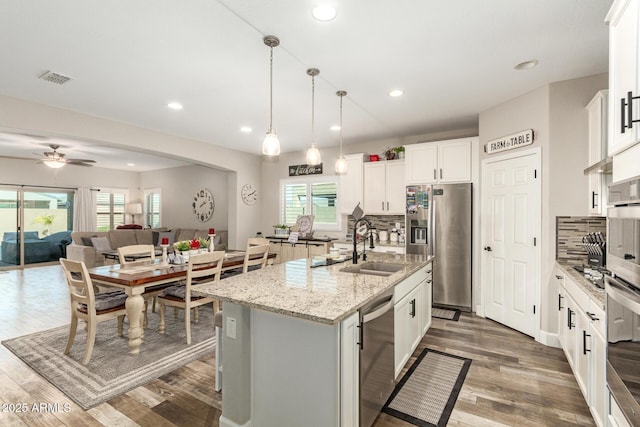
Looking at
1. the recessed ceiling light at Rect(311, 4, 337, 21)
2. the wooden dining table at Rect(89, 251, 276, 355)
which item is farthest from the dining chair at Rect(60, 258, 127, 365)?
the recessed ceiling light at Rect(311, 4, 337, 21)

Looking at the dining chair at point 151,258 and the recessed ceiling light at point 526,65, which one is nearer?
the recessed ceiling light at point 526,65

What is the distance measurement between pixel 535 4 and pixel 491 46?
51cm

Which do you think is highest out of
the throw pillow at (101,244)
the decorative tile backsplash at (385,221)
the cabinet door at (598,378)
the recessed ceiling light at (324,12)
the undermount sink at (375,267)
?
the recessed ceiling light at (324,12)

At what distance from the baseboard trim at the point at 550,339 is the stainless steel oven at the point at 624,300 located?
6.26 ft

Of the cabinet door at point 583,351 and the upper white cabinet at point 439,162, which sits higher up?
the upper white cabinet at point 439,162

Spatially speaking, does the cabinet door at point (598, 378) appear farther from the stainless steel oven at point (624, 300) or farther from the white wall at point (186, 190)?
the white wall at point (186, 190)

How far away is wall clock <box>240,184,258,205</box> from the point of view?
672cm

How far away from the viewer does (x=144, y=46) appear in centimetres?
251

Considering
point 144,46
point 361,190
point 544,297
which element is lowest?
point 544,297

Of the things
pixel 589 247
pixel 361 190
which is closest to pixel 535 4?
pixel 589 247

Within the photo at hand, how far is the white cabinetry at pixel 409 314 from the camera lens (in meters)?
2.37

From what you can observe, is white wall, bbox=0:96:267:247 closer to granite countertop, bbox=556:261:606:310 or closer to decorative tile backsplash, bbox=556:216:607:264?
decorative tile backsplash, bbox=556:216:607:264

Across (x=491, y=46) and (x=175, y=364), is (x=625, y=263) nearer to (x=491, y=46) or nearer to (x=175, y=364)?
(x=491, y=46)

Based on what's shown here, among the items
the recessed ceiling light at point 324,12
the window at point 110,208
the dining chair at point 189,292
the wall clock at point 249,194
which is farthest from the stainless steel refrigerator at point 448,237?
the window at point 110,208
